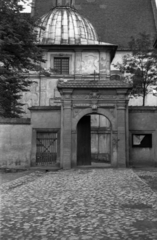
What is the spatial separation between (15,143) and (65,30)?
15915 mm

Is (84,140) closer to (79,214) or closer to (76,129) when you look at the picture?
(76,129)

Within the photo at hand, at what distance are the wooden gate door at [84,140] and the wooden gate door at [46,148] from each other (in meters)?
2.12

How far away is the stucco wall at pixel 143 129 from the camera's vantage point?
811 inches

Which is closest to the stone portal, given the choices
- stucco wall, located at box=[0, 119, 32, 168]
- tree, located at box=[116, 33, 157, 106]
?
stucco wall, located at box=[0, 119, 32, 168]

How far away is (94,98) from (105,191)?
1070 centimetres

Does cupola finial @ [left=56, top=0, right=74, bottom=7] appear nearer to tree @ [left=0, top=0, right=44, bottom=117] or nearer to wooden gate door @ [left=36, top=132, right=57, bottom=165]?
wooden gate door @ [left=36, top=132, right=57, bottom=165]

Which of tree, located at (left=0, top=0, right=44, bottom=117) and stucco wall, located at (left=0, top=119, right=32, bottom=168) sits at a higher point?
tree, located at (left=0, top=0, right=44, bottom=117)

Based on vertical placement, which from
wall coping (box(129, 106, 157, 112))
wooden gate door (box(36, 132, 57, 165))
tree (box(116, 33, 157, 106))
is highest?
tree (box(116, 33, 157, 106))

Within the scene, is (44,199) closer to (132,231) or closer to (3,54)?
(132,231)

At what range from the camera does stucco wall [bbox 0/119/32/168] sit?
19969 millimetres

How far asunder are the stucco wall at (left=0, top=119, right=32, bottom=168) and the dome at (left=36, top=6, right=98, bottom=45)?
12784 mm

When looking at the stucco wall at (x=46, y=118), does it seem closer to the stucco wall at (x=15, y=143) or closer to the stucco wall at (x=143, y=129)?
the stucco wall at (x=15, y=143)

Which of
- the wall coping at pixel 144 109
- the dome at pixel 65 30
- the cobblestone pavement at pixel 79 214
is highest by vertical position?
the dome at pixel 65 30

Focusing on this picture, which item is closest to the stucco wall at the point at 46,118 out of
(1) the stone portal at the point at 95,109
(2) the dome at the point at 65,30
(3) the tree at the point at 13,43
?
(1) the stone portal at the point at 95,109
